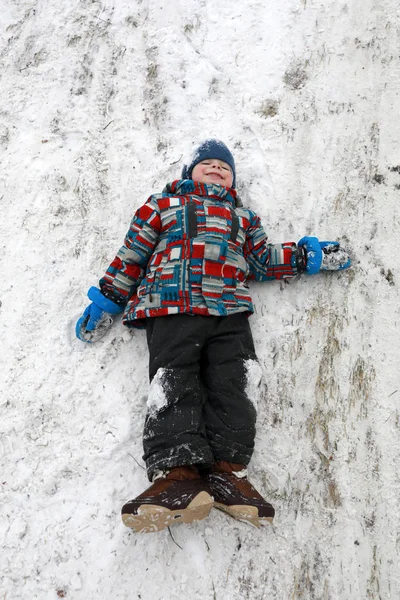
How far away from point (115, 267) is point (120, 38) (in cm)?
276

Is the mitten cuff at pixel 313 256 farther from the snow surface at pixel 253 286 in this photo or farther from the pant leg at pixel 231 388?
the pant leg at pixel 231 388

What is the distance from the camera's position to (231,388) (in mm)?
2555

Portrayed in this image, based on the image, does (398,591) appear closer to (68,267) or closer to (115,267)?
(115,267)

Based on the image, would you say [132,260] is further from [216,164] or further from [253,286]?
[216,164]

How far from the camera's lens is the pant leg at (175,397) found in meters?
2.33

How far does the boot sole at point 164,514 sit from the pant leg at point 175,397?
0.75ft

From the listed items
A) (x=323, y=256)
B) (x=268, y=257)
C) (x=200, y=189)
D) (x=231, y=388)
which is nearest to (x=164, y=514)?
(x=231, y=388)

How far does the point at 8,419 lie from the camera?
9.36ft

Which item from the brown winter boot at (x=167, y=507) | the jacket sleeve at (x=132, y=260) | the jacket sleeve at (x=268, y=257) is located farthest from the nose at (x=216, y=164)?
the brown winter boot at (x=167, y=507)

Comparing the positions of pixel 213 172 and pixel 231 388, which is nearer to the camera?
pixel 231 388

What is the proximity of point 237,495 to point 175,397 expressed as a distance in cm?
58

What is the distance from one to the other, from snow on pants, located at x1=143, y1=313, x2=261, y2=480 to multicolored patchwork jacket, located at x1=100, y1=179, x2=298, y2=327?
0.12m

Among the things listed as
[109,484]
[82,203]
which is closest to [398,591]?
[109,484]

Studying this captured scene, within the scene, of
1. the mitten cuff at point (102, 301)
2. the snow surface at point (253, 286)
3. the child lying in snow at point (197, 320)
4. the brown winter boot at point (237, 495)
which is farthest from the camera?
the mitten cuff at point (102, 301)
